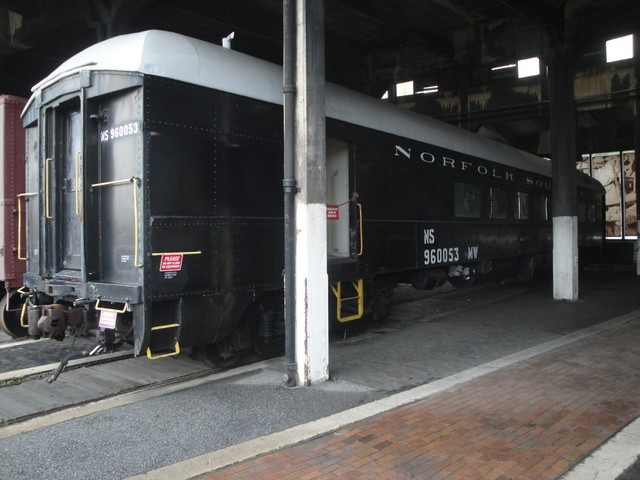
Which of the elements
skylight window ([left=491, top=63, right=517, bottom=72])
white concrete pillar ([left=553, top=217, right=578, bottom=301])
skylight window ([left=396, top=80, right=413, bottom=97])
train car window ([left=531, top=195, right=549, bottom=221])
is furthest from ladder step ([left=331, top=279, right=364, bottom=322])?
skylight window ([left=396, top=80, right=413, bottom=97])

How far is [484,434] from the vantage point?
165 inches

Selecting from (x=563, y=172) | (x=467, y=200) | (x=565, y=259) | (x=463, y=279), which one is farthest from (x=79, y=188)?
(x=565, y=259)

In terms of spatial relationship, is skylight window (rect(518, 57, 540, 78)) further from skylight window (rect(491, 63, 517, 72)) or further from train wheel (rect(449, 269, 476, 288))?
train wheel (rect(449, 269, 476, 288))

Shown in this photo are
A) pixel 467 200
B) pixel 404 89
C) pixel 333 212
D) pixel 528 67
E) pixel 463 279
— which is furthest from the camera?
pixel 404 89

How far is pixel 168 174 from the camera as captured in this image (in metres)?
5.01


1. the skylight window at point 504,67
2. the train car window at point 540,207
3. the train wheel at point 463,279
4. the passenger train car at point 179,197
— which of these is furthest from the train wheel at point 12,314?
the skylight window at point 504,67

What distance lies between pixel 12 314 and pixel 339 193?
5.21 meters

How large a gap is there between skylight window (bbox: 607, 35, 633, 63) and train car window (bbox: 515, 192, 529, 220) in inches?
383

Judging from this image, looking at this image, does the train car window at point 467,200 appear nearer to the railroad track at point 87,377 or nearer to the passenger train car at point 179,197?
the passenger train car at point 179,197

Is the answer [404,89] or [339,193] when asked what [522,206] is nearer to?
[339,193]

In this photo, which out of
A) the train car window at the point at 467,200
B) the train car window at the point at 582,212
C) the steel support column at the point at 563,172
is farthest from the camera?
the train car window at the point at 582,212

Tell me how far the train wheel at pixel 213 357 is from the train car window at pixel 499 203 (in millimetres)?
6641

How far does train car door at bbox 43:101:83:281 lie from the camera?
577 cm

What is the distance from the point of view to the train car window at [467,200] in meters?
9.59
